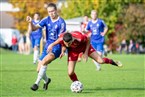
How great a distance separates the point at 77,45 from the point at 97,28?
1028 cm

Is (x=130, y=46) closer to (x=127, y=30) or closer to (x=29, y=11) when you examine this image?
(x=127, y=30)

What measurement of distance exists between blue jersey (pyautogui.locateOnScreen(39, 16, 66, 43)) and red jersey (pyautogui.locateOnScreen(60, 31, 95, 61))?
0.98 meters

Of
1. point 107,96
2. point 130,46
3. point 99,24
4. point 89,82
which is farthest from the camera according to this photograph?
point 130,46

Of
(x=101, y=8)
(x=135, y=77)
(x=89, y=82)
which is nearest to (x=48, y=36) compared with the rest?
(x=89, y=82)

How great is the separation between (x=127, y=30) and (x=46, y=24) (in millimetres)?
57943

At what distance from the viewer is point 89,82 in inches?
736

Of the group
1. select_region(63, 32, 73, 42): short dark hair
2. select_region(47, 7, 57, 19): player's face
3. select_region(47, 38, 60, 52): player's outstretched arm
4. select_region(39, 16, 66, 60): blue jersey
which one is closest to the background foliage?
select_region(39, 16, 66, 60): blue jersey

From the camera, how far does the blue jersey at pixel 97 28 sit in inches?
1008

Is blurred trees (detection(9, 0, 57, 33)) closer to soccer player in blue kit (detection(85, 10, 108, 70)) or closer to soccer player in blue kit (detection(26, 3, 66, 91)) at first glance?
soccer player in blue kit (detection(85, 10, 108, 70))

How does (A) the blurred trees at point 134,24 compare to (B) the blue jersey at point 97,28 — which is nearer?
(B) the blue jersey at point 97,28

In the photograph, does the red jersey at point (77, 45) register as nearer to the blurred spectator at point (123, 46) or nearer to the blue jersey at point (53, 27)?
the blue jersey at point (53, 27)

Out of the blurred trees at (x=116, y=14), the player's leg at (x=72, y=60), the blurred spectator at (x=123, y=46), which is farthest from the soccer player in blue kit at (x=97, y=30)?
the blurred trees at (x=116, y=14)

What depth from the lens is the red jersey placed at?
50.2ft

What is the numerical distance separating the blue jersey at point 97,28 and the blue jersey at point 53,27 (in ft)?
29.7
